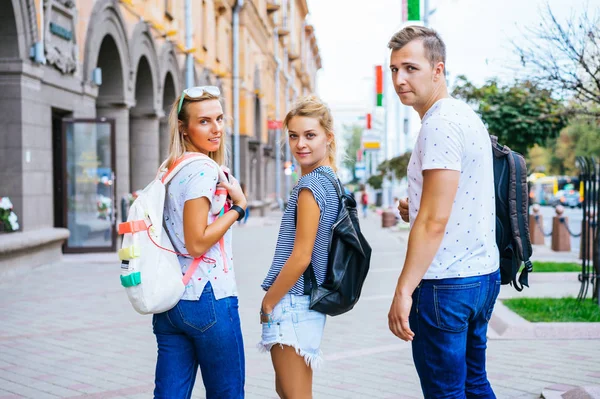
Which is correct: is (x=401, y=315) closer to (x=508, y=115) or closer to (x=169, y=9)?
(x=508, y=115)

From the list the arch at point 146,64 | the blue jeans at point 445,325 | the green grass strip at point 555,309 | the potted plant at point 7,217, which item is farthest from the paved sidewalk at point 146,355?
the arch at point 146,64

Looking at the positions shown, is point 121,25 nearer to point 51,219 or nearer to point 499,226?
point 51,219

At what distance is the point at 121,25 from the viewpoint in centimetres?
1820

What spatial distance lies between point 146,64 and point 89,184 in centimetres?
627

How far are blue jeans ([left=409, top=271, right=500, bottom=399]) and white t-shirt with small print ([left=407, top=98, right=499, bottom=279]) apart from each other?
5cm

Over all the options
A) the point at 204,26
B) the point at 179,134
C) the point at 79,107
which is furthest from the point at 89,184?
the point at 204,26

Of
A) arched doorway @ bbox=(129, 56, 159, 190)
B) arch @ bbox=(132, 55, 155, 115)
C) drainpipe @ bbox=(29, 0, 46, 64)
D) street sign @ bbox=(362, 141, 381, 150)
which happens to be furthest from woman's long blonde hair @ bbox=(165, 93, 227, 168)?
street sign @ bbox=(362, 141, 381, 150)

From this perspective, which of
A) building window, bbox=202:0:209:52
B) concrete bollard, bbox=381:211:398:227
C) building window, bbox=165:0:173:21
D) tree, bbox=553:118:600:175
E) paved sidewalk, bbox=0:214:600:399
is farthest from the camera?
tree, bbox=553:118:600:175

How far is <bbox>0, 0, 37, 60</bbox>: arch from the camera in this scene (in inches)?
494

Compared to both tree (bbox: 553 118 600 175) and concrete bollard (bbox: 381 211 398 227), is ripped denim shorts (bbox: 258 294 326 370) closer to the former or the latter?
concrete bollard (bbox: 381 211 398 227)

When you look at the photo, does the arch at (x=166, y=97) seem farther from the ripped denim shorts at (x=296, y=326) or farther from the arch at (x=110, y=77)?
the ripped denim shorts at (x=296, y=326)

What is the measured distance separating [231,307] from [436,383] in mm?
916

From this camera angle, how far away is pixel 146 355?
6.88 metres

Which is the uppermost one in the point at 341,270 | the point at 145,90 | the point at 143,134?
the point at 145,90
